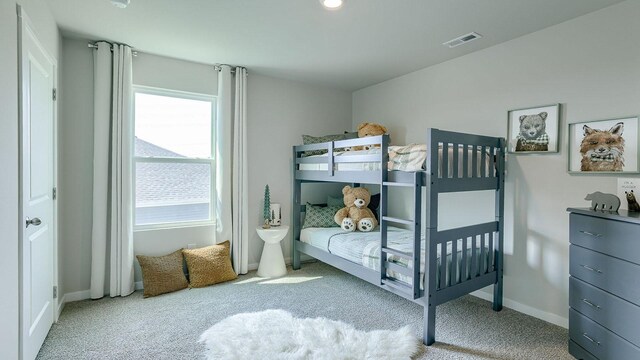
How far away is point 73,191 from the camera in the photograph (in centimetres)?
294

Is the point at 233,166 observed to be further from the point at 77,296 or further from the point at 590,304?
the point at 590,304

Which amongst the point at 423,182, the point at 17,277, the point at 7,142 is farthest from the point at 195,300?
the point at 423,182

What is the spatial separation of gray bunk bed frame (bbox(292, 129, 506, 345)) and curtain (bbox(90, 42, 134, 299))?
6.93 feet

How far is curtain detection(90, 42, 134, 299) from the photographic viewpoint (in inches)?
116

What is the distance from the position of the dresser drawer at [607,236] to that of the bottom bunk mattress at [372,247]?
706 mm

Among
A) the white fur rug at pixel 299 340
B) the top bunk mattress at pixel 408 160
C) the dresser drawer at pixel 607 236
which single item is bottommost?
the white fur rug at pixel 299 340

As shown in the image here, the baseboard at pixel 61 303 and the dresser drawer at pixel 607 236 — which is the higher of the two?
the dresser drawer at pixel 607 236

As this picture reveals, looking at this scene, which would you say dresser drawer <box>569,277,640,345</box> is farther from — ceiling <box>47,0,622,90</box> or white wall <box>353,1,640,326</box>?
ceiling <box>47,0,622,90</box>

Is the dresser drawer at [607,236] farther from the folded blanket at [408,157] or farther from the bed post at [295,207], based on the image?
the bed post at [295,207]

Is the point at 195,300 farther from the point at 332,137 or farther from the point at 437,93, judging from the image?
the point at 437,93

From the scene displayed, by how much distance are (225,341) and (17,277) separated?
1270mm

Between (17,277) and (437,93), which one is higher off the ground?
(437,93)

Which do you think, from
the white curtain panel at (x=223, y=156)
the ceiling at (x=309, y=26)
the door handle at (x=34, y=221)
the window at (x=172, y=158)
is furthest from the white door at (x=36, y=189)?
the white curtain panel at (x=223, y=156)

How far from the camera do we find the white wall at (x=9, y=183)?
1520mm
